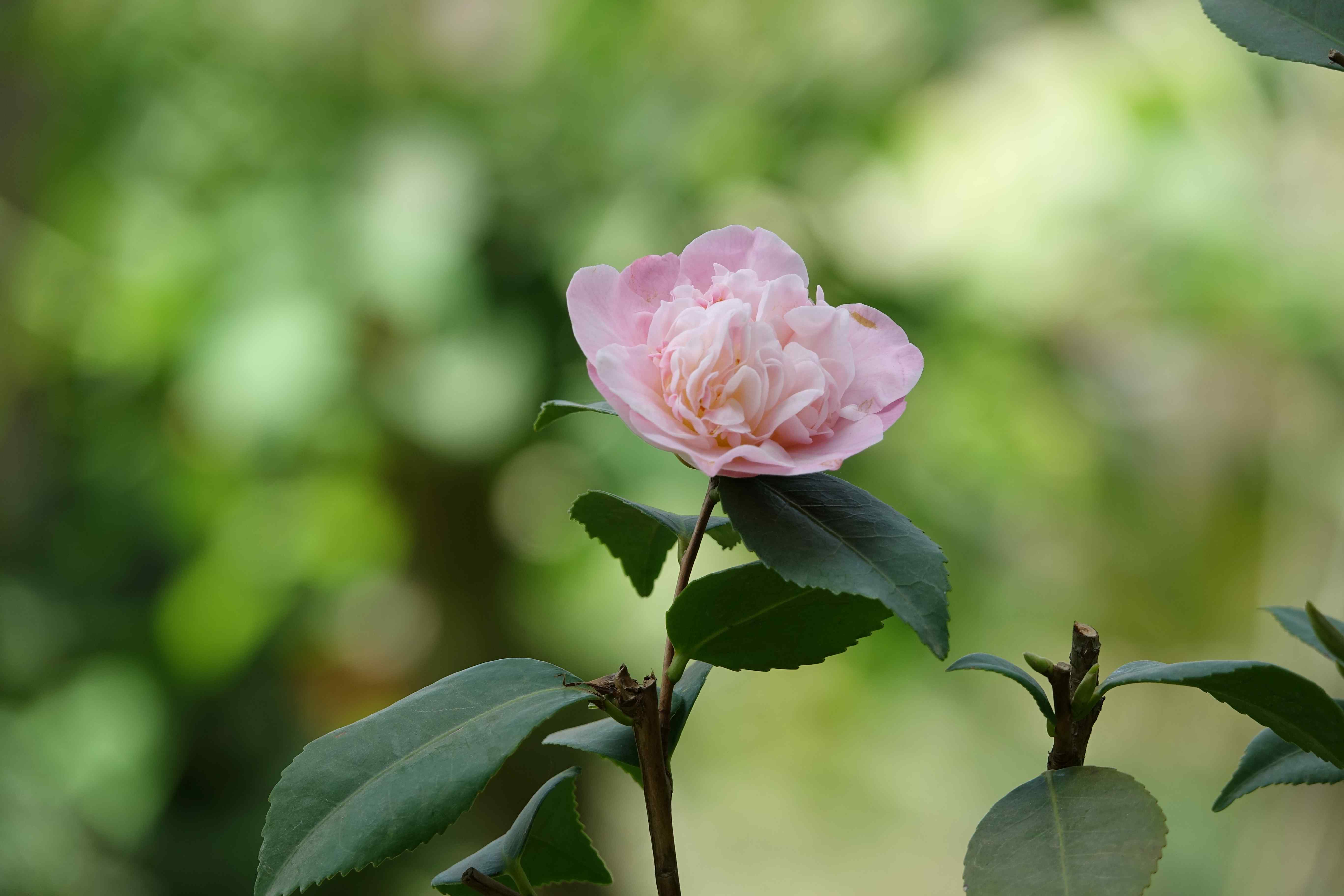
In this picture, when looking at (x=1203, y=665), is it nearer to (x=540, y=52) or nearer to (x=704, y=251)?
(x=704, y=251)

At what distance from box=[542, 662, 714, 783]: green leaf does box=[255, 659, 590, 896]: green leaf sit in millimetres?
42

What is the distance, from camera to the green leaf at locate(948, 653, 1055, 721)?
35 centimetres

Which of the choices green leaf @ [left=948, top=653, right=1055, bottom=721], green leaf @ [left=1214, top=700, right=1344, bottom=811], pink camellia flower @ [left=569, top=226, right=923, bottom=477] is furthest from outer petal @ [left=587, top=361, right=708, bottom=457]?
green leaf @ [left=1214, top=700, right=1344, bottom=811]

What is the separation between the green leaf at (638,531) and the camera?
394 millimetres

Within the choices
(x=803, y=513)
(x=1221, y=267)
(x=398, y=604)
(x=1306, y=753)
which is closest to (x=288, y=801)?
(x=803, y=513)

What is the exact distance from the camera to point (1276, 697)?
30 cm

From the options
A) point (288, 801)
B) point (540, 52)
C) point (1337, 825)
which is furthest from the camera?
point (540, 52)

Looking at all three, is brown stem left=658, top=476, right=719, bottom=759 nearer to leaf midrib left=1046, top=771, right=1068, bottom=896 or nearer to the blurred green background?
leaf midrib left=1046, top=771, right=1068, bottom=896

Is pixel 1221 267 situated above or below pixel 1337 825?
above

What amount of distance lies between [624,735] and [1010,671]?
0.46 feet

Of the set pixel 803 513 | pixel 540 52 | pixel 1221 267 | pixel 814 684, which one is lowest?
pixel 814 684

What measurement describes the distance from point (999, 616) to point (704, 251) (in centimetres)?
120

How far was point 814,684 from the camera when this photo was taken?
147cm

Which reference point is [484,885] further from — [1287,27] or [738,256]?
[1287,27]
